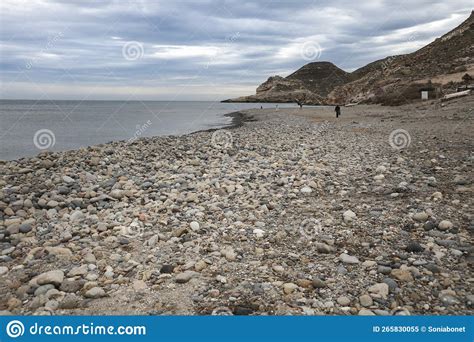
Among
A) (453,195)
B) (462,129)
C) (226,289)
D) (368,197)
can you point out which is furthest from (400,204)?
(462,129)

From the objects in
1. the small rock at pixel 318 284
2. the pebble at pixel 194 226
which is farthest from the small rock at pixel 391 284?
the pebble at pixel 194 226

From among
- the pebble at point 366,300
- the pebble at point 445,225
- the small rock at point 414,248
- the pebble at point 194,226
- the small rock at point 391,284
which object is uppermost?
the pebble at point 194,226

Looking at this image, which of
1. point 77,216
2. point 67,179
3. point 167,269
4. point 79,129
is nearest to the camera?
point 167,269

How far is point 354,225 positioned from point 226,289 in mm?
3140

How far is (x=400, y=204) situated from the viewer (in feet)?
25.1

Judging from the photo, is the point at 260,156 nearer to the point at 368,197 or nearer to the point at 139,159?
the point at 139,159

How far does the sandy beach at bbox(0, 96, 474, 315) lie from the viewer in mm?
4598

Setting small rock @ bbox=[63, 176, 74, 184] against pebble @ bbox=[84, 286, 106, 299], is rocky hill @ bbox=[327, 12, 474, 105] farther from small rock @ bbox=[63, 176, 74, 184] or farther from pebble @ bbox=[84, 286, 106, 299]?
pebble @ bbox=[84, 286, 106, 299]

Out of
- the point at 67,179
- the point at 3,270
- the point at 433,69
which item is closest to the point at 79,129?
the point at 67,179

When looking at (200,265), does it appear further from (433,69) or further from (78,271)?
(433,69)

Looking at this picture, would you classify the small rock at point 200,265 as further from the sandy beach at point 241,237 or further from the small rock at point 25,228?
the small rock at point 25,228

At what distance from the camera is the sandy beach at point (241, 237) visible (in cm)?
460

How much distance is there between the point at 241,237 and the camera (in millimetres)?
6438

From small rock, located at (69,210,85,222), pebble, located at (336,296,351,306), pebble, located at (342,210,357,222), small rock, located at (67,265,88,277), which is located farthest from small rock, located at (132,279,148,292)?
pebble, located at (342,210,357,222)
